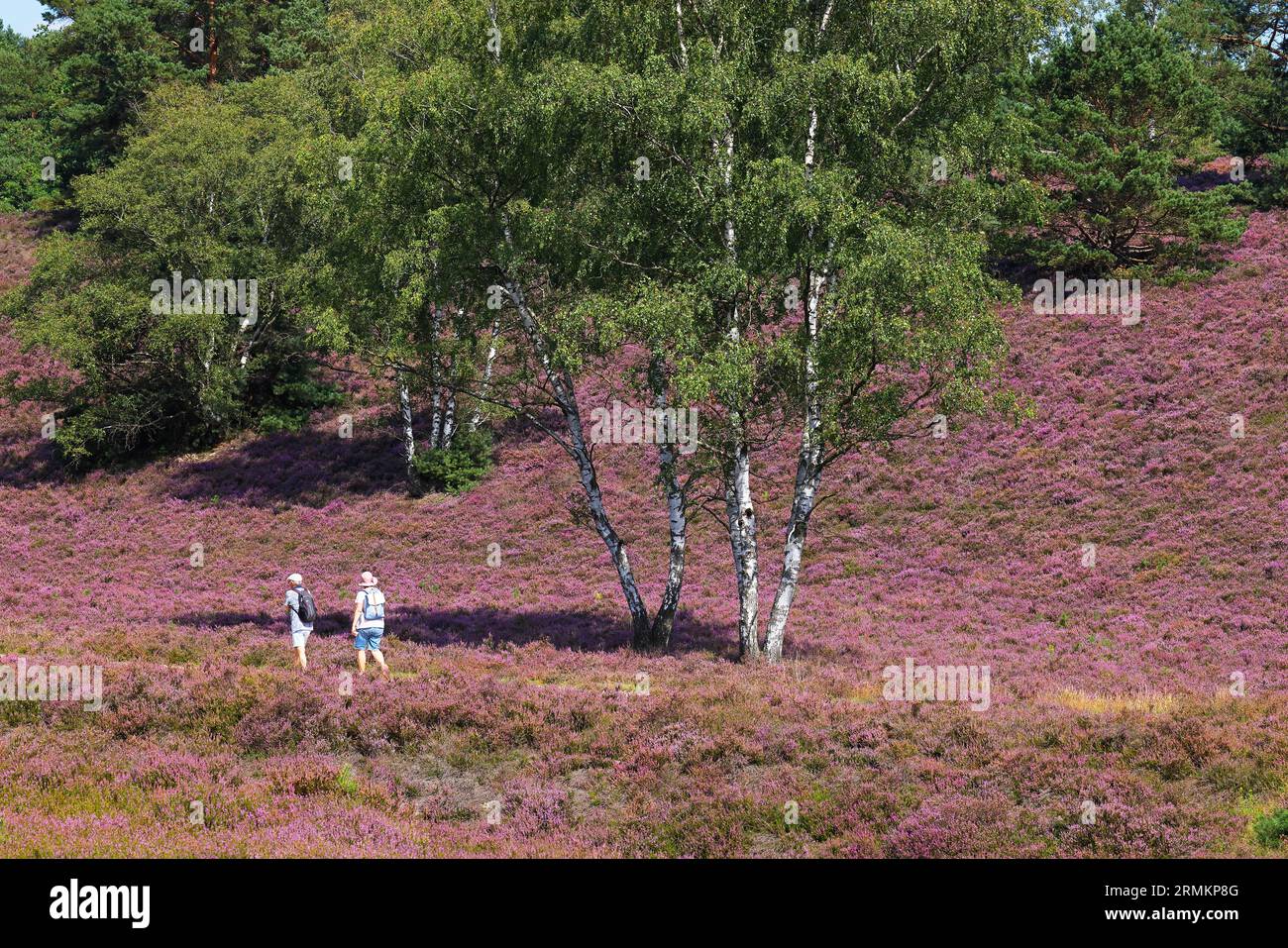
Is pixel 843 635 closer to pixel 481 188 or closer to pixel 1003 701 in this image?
pixel 1003 701

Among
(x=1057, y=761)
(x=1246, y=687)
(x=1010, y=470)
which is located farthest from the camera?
(x=1010, y=470)

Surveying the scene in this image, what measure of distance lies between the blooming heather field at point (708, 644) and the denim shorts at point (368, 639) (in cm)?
116

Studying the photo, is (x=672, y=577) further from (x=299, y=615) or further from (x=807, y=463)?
(x=299, y=615)

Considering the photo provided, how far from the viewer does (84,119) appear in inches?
2689

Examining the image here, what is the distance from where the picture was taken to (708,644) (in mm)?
27328

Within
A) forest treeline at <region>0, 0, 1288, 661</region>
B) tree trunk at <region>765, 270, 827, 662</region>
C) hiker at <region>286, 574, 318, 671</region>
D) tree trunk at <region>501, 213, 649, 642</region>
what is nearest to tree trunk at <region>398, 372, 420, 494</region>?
forest treeline at <region>0, 0, 1288, 661</region>

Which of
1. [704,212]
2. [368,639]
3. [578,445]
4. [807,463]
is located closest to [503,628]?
[578,445]

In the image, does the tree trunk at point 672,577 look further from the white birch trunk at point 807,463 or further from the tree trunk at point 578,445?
the white birch trunk at point 807,463

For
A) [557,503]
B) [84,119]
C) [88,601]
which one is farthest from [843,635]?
[84,119]

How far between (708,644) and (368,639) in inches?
348

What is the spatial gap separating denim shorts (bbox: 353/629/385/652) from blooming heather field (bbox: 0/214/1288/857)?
3.80 ft

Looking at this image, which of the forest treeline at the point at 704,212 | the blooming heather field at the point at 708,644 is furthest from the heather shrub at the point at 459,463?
the forest treeline at the point at 704,212

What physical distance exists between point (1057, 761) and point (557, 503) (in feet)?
90.4

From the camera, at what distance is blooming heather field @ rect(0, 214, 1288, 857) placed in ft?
50.2
